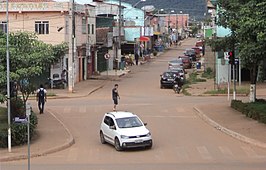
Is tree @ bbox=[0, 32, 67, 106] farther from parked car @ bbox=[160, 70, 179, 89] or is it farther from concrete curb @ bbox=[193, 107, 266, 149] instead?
parked car @ bbox=[160, 70, 179, 89]

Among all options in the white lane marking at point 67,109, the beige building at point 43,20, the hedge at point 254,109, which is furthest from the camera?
the beige building at point 43,20

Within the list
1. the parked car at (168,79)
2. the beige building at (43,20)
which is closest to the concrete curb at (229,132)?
the parked car at (168,79)

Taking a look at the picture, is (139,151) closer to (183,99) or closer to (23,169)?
(23,169)

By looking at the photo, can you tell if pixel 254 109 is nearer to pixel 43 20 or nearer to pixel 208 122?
pixel 208 122

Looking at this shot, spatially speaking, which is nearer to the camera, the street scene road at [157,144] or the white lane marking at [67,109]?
the street scene road at [157,144]

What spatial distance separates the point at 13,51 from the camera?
24.7 meters

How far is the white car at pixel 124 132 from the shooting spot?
23000 mm

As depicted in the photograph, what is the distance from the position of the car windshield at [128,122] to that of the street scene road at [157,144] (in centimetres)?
104

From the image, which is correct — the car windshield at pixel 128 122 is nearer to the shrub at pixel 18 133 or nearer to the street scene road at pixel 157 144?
the street scene road at pixel 157 144

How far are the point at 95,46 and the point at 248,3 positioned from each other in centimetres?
3842

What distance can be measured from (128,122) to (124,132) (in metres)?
1.02

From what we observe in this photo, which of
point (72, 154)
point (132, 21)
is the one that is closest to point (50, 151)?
point (72, 154)

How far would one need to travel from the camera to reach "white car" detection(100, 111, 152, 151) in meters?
23.0

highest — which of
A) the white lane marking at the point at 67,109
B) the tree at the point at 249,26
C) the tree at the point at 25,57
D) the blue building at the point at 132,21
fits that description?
the blue building at the point at 132,21
